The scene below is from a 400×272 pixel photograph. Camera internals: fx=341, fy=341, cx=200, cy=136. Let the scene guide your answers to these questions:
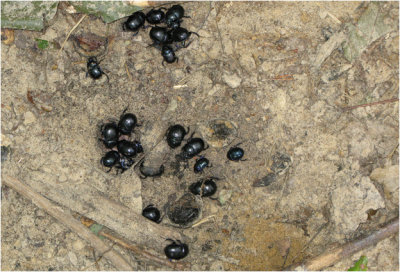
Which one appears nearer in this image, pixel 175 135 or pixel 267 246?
pixel 175 135

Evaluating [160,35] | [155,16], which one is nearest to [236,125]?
[160,35]

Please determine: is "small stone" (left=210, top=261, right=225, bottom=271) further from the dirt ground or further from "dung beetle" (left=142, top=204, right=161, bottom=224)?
"dung beetle" (left=142, top=204, right=161, bottom=224)

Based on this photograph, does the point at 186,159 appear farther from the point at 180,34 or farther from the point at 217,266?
the point at 180,34

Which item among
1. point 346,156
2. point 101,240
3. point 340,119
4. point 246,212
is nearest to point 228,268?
point 246,212

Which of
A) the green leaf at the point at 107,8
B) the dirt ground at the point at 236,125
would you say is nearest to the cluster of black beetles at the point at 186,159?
the dirt ground at the point at 236,125

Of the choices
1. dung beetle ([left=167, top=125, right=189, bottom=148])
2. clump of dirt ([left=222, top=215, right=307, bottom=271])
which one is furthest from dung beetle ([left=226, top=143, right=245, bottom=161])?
clump of dirt ([left=222, top=215, right=307, bottom=271])

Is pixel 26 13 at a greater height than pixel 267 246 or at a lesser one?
greater
